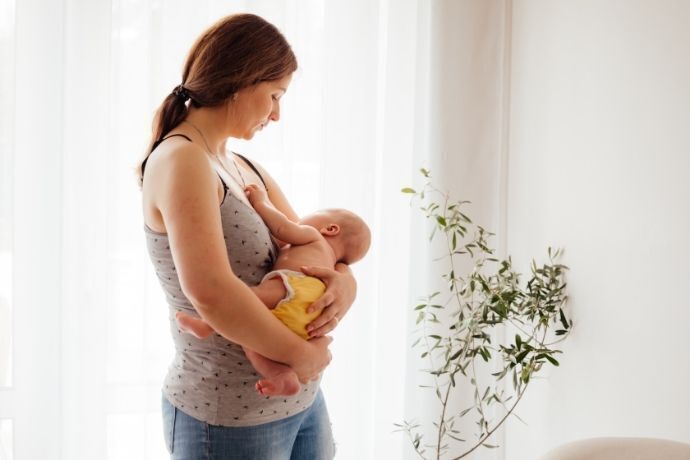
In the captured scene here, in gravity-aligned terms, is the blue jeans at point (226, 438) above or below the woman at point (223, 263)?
below

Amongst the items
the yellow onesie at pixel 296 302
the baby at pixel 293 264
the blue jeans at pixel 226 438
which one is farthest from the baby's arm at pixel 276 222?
the blue jeans at pixel 226 438

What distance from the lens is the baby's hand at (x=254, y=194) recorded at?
4.61 ft

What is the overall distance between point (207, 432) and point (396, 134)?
151 centimetres

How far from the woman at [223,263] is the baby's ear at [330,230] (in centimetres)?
18

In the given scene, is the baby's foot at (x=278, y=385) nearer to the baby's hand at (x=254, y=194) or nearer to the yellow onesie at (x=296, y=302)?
the yellow onesie at (x=296, y=302)

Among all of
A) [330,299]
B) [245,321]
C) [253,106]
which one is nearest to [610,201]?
[330,299]

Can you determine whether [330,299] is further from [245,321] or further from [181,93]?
[181,93]

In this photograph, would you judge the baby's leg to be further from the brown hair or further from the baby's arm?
the brown hair

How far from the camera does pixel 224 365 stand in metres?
1.27

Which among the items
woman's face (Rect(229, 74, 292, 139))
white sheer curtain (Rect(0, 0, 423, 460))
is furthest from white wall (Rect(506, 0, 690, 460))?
woman's face (Rect(229, 74, 292, 139))

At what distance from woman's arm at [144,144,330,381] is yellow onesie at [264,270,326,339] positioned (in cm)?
7

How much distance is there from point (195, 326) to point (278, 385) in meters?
0.17

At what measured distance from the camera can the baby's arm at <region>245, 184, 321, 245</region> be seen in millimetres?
1396

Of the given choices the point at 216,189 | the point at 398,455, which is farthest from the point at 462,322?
the point at 216,189
